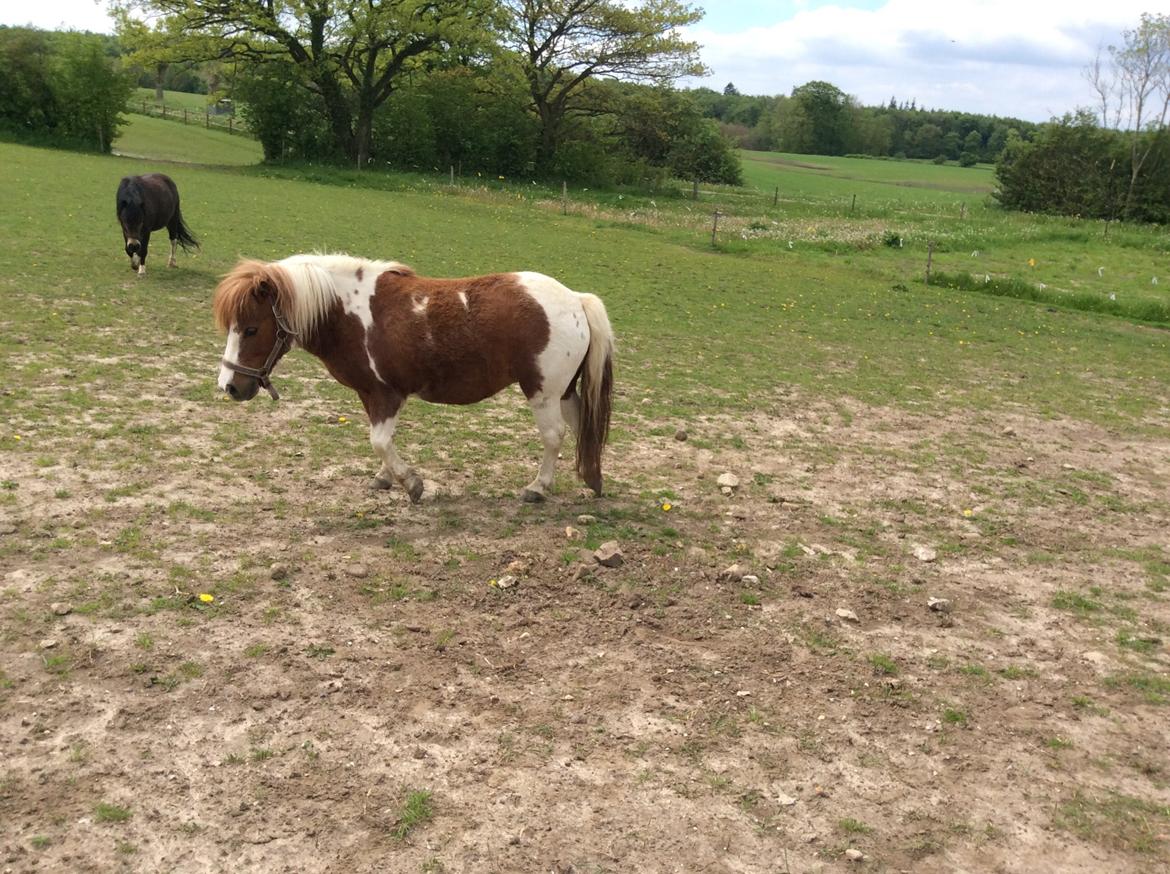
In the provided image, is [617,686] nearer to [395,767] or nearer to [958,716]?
[395,767]

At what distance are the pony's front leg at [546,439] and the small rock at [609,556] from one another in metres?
1.12

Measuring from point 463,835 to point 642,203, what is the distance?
3600cm

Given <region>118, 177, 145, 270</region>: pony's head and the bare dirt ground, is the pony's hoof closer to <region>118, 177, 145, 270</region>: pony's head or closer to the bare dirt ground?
the bare dirt ground

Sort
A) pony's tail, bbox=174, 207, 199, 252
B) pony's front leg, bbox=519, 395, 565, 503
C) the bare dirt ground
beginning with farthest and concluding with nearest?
1. pony's tail, bbox=174, 207, 199, 252
2. pony's front leg, bbox=519, 395, 565, 503
3. the bare dirt ground

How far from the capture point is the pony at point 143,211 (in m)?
12.6

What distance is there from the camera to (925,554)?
618cm

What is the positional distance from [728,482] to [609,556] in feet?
6.52

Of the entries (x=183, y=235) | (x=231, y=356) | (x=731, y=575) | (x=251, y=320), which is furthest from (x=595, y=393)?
(x=183, y=235)

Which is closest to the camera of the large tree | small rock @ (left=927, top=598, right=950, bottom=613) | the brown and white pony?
small rock @ (left=927, top=598, right=950, bottom=613)

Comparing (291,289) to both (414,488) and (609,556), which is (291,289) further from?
(609,556)

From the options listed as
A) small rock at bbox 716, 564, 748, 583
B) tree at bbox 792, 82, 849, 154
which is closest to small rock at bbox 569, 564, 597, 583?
small rock at bbox 716, 564, 748, 583

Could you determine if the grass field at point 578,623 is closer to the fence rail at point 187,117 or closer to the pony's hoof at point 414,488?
the pony's hoof at point 414,488

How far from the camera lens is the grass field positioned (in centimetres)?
343

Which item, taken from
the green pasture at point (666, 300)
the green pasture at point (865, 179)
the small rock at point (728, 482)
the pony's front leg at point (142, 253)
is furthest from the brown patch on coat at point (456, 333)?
the green pasture at point (865, 179)
